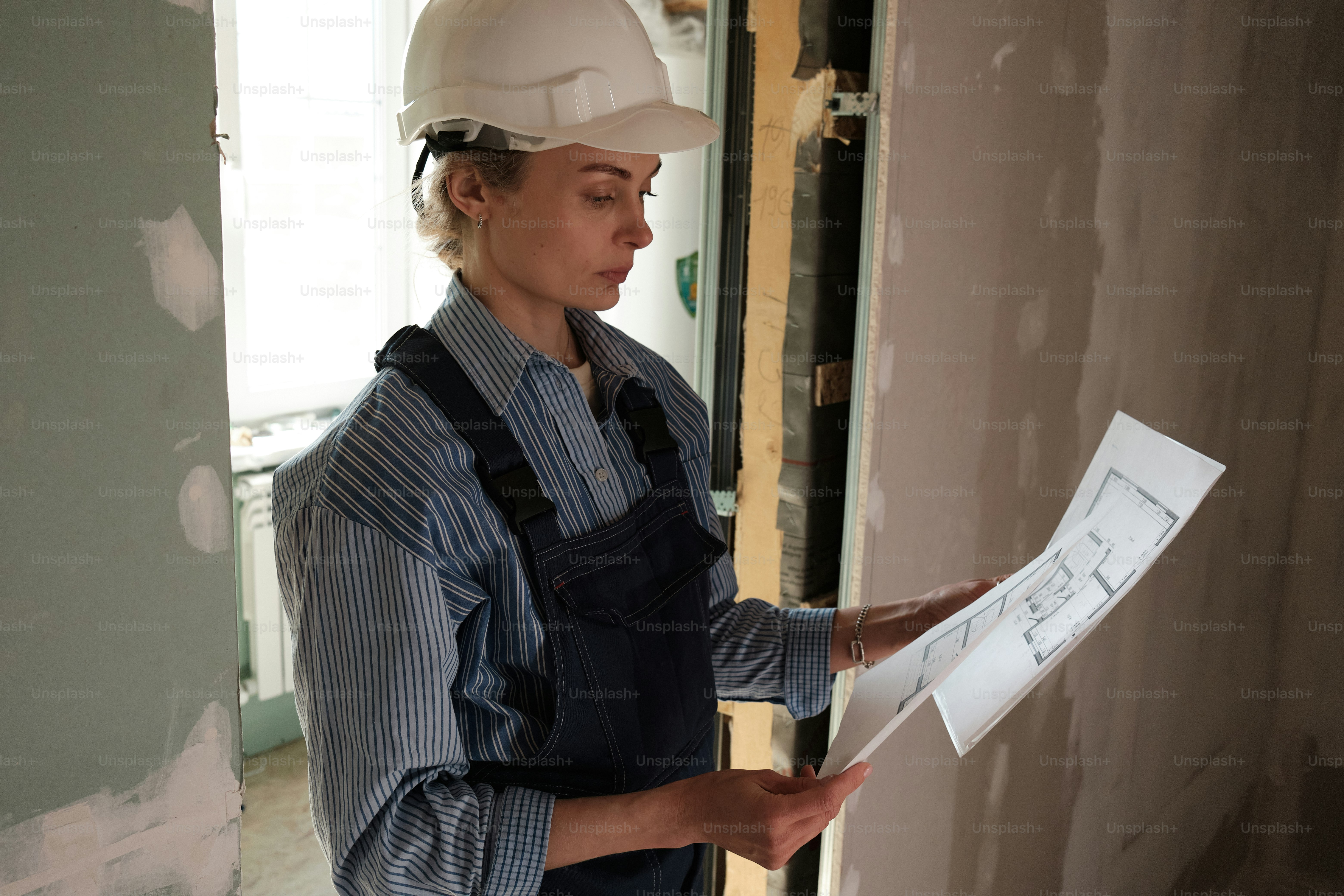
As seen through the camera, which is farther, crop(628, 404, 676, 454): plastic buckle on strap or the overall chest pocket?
crop(628, 404, 676, 454): plastic buckle on strap

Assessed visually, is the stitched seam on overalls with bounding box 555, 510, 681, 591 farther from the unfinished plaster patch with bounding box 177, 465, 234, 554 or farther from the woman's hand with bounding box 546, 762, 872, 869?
the unfinished plaster patch with bounding box 177, 465, 234, 554

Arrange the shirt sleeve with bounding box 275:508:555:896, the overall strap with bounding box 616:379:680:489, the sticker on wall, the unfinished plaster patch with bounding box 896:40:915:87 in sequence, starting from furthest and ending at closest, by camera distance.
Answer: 1. the sticker on wall
2. the unfinished plaster patch with bounding box 896:40:915:87
3. the overall strap with bounding box 616:379:680:489
4. the shirt sleeve with bounding box 275:508:555:896

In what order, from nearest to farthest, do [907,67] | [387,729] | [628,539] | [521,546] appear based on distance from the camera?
[387,729] < [521,546] < [628,539] < [907,67]

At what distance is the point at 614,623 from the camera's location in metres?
1.03

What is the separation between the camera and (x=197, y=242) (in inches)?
29.2

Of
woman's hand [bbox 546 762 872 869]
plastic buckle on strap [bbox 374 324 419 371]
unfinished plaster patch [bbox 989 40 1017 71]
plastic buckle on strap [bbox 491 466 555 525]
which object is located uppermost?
unfinished plaster patch [bbox 989 40 1017 71]

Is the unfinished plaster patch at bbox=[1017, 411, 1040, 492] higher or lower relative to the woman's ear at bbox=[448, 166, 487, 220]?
lower

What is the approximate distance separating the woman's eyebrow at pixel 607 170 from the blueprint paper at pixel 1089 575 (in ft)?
1.95

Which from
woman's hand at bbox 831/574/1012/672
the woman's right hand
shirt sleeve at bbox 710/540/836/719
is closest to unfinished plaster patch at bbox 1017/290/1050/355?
woman's hand at bbox 831/574/1012/672

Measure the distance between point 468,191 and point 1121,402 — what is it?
1.83 m

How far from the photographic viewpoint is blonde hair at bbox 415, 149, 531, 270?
1036 mm

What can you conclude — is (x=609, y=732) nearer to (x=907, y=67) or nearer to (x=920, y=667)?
(x=920, y=667)

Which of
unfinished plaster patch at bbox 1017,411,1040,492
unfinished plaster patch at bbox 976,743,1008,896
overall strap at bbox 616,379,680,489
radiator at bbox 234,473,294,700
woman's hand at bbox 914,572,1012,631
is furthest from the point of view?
radiator at bbox 234,473,294,700

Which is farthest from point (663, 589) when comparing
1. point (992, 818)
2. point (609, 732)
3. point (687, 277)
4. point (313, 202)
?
point (313, 202)
